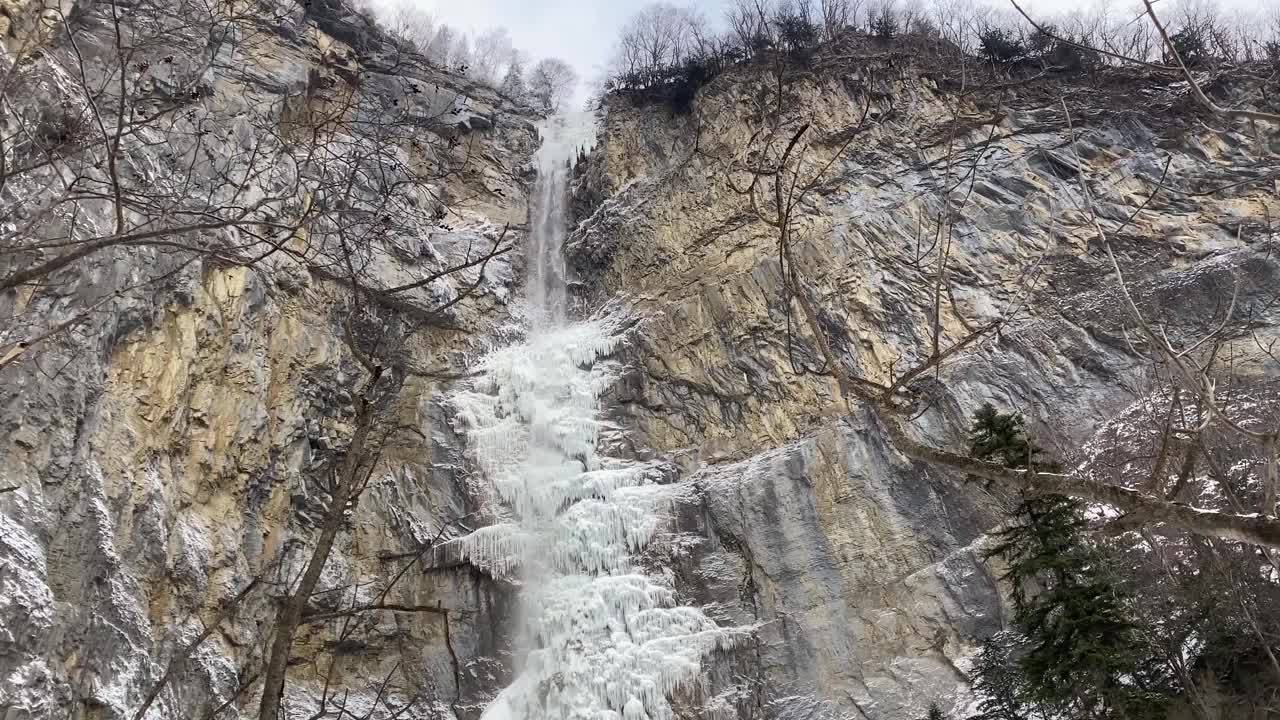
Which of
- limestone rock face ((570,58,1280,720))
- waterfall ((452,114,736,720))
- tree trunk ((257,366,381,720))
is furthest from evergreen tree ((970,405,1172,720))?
tree trunk ((257,366,381,720))

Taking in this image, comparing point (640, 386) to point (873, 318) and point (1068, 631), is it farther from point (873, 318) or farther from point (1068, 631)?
point (1068, 631)

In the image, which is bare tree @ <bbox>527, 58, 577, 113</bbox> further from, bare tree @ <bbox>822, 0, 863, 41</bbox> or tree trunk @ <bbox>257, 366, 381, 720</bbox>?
tree trunk @ <bbox>257, 366, 381, 720</bbox>

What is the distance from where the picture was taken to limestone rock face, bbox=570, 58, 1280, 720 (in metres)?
13.3

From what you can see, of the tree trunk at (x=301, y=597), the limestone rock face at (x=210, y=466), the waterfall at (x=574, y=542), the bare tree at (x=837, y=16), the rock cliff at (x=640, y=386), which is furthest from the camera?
the bare tree at (x=837, y=16)

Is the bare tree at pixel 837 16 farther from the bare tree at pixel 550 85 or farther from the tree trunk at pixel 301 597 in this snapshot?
the tree trunk at pixel 301 597

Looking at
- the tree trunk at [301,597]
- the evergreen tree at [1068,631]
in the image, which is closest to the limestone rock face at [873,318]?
the evergreen tree at [1068,631]

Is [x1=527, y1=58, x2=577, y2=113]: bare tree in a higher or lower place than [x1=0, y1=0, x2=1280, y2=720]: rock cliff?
higher

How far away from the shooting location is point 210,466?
1270 centimetres

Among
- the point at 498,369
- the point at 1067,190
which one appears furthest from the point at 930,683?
the point at 1067,190

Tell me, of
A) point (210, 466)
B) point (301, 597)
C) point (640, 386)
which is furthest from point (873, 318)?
point (301, 597)

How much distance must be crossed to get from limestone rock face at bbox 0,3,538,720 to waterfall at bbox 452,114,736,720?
2.32ft

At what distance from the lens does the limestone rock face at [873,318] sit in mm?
13320

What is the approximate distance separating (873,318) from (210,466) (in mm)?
12032

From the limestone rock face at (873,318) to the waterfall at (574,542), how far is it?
28.0 inches
